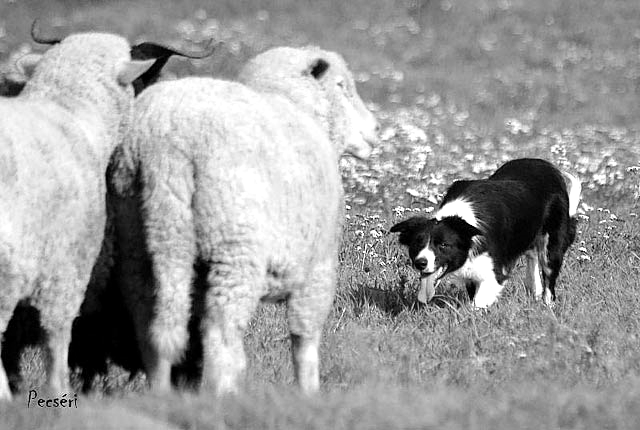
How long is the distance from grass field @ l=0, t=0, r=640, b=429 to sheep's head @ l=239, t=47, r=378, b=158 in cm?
115

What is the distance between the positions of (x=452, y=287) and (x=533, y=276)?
26.7 inches

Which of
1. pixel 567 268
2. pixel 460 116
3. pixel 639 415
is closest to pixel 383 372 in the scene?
pixel 639 415

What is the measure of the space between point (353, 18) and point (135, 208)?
23.4m

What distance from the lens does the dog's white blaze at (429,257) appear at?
307 inches

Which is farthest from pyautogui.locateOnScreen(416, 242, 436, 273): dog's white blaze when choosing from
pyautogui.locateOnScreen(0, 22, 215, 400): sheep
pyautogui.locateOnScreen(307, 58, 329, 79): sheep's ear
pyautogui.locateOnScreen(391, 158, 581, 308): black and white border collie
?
pyautogui.locateOnScreen(0, 22, 215, 400): sheep

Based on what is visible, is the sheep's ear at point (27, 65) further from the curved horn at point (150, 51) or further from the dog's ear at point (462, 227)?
the dog's ear at point (462, 227)

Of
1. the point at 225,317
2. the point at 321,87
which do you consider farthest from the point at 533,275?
the point at 225,317

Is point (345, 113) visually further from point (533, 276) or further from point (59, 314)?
point (533, 276)

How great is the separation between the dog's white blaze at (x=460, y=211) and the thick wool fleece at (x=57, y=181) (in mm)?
3179

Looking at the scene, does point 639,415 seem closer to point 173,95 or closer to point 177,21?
point 173,95

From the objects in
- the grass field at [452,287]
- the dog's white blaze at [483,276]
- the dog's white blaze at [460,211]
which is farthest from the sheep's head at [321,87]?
the dog's white blaze at [460,211]

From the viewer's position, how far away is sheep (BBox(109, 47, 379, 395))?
4.80m

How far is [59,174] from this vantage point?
4875mm

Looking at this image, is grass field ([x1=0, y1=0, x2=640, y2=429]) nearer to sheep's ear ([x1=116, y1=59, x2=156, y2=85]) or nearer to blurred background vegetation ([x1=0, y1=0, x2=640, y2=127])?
blurred background vegetation ([x1=0, y1=0, x2=640, y2=127])
